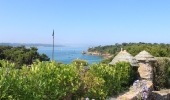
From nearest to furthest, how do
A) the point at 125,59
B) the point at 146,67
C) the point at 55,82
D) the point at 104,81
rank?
the point at 55,82
the point at 104,81
the point at 125,59
the point at 146,67

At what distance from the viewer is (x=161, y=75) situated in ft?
33.4

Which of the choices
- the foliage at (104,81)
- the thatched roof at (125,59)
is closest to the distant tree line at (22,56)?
the thatched roof at (125,59)

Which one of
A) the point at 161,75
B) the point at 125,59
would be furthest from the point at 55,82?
the point at 161,75

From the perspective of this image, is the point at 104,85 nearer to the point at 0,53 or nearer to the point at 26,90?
the point at 26,90

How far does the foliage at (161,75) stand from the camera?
10.1 m

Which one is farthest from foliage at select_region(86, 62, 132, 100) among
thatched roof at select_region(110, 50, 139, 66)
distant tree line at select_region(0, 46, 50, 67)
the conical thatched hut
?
distant tree line at select_region(0, 46, 50, 67)

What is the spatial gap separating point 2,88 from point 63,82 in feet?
5.36

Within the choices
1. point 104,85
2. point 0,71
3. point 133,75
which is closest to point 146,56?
point 133,75

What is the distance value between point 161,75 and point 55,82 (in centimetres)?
712

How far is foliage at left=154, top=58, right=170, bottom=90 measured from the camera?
1012 centimetres

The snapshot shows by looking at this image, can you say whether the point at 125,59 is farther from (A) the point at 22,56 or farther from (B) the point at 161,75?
(A) the point at 22,56

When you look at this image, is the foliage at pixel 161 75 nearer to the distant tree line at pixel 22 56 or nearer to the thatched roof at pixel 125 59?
the thatched roof at pixel 125 59

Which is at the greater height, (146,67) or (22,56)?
(146,67)

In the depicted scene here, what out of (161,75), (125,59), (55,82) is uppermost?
(125,59)
